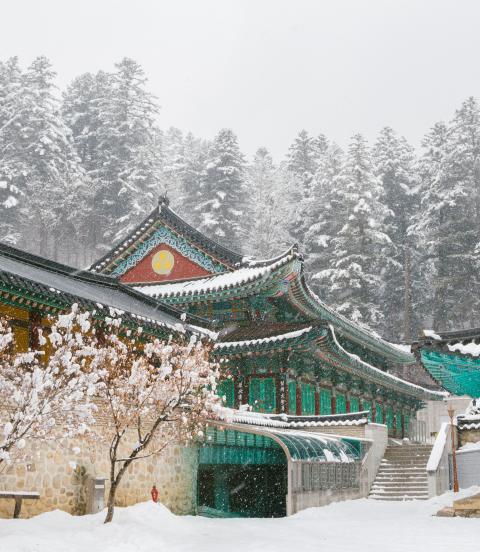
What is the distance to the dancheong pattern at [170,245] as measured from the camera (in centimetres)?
3569

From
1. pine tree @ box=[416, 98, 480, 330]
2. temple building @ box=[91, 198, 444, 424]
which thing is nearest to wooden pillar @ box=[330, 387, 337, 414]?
temple building @ box=[91, 198, 444, 424]

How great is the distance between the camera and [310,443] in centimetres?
2391

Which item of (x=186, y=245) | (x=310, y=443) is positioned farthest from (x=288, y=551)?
(x=186, y=245)

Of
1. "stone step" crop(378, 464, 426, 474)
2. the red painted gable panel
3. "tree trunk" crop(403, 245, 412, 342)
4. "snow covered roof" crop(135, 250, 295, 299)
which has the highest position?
"tree trunk" crop(403, 245, 412, 342)

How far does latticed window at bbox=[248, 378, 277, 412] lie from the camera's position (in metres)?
31.8

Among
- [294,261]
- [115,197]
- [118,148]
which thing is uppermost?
[118,148]

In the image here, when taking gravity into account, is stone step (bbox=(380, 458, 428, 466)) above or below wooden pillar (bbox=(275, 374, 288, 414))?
below

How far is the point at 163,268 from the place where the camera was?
3709 centimetres

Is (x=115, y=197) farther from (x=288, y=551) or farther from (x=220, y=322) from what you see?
(x=288, y=551)

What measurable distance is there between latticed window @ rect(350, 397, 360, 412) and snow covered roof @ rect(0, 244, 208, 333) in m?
14.8

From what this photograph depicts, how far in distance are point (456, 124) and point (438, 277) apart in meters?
14.1

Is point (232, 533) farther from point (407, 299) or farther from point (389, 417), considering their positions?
point (407, 299)

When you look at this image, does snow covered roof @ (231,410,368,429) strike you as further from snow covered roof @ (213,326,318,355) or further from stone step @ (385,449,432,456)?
snow covered roof @ (213,326,318,355)

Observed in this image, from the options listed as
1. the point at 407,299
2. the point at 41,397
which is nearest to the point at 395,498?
the point at 41,397
